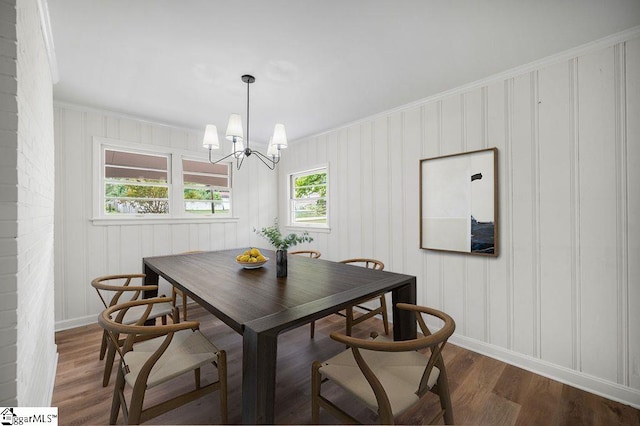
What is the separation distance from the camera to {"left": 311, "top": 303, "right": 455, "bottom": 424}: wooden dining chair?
111 cm

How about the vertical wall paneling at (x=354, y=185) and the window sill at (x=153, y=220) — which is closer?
the window sill at (x=153, y=220)

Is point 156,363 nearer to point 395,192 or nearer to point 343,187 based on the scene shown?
point 395,192

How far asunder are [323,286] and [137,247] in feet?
9.38

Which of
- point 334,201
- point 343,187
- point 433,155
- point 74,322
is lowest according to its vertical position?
point 74,322

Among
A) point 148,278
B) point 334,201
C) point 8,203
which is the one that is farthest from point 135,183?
point 8,203

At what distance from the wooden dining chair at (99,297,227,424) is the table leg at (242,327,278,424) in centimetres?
43

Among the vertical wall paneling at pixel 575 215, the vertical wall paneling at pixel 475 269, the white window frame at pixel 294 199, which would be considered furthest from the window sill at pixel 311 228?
the vertical wall paneling at pixel 575 215

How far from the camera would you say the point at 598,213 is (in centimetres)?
194

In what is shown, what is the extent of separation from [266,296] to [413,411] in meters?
1.24

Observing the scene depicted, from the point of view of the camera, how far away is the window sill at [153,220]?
3.21 m

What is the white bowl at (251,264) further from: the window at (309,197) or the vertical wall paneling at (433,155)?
the window at (309,197)

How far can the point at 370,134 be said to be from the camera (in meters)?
3.44

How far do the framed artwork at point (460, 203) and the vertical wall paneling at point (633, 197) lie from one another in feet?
2.56

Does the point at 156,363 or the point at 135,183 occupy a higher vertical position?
the point at 135,183
